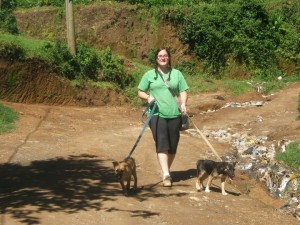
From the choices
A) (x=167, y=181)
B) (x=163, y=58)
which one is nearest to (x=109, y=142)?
(x=167, y=181)

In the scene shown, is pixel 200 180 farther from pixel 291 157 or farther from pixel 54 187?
pixel 291 157

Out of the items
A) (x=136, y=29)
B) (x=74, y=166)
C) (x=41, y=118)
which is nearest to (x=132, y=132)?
(x=41, y=118)

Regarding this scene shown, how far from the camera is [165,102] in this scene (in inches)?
310

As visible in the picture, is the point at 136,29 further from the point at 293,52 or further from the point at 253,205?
the point at 253,205

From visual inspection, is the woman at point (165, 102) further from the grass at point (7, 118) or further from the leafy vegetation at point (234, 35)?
the leafy vegetation at point (234, 35)

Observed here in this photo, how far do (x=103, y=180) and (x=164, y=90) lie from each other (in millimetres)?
1618

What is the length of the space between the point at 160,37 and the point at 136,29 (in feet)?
3.55

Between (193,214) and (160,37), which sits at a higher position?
(160,37)

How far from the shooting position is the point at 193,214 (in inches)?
272

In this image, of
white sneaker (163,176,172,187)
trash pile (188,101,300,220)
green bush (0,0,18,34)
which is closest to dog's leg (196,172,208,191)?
white sneaker (163,176,172,187)

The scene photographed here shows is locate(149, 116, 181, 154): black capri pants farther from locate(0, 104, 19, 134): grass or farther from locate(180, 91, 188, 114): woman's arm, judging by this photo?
locate(0, 104, 19, 134): grass

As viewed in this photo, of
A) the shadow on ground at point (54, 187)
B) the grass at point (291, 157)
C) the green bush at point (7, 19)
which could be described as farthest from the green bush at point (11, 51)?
the grass at point (291, 157)

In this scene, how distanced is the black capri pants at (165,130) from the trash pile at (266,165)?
1.75 meters

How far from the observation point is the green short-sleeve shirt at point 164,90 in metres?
7.85
